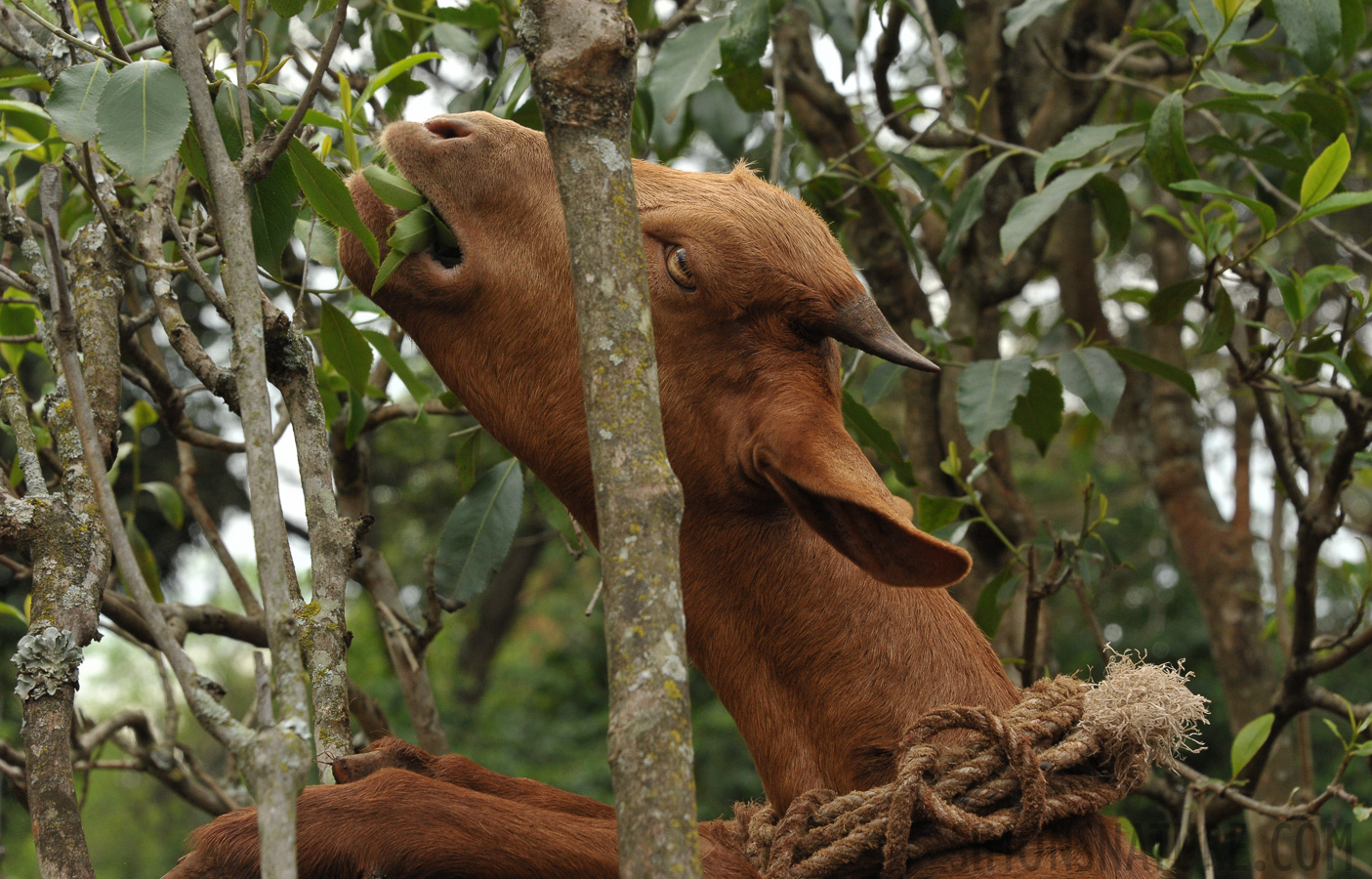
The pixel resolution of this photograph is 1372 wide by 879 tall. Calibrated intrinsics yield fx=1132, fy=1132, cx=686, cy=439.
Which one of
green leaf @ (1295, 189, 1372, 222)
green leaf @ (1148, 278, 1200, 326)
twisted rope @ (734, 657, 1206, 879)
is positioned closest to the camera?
twisted rope @ (734, 657, 1206, 879)

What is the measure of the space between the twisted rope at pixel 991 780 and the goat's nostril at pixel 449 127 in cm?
140

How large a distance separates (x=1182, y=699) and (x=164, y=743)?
10.6 feet

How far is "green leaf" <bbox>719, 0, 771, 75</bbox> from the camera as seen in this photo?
332 cm

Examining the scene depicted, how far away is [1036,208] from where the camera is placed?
3.29 metres

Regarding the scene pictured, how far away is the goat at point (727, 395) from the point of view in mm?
2146

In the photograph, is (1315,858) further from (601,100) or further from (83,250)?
(83,250)

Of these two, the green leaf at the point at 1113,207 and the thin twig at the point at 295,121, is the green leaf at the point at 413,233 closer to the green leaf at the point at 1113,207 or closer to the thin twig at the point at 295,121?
the thin twig at the point at 295,121

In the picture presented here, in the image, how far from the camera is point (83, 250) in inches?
91.9

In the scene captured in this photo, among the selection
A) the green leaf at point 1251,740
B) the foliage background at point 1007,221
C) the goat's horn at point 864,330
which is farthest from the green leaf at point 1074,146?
the green leaf at point 1251,740

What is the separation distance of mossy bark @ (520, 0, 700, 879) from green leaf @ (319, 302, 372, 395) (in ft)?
4.12

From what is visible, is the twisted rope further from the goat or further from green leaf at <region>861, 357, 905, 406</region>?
green leaf at <region>861, 357, 905, 406</region>

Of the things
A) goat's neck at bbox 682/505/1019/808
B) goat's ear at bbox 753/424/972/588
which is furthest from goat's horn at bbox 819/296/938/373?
goat's neck at bbox 682/505/1019/808

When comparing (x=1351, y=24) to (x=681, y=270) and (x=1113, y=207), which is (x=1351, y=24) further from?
(x=681, y=270)

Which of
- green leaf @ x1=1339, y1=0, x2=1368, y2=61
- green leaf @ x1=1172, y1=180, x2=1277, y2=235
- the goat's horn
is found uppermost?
green leaf @ x1=1339, y1=0, x2=1368, y2=61
